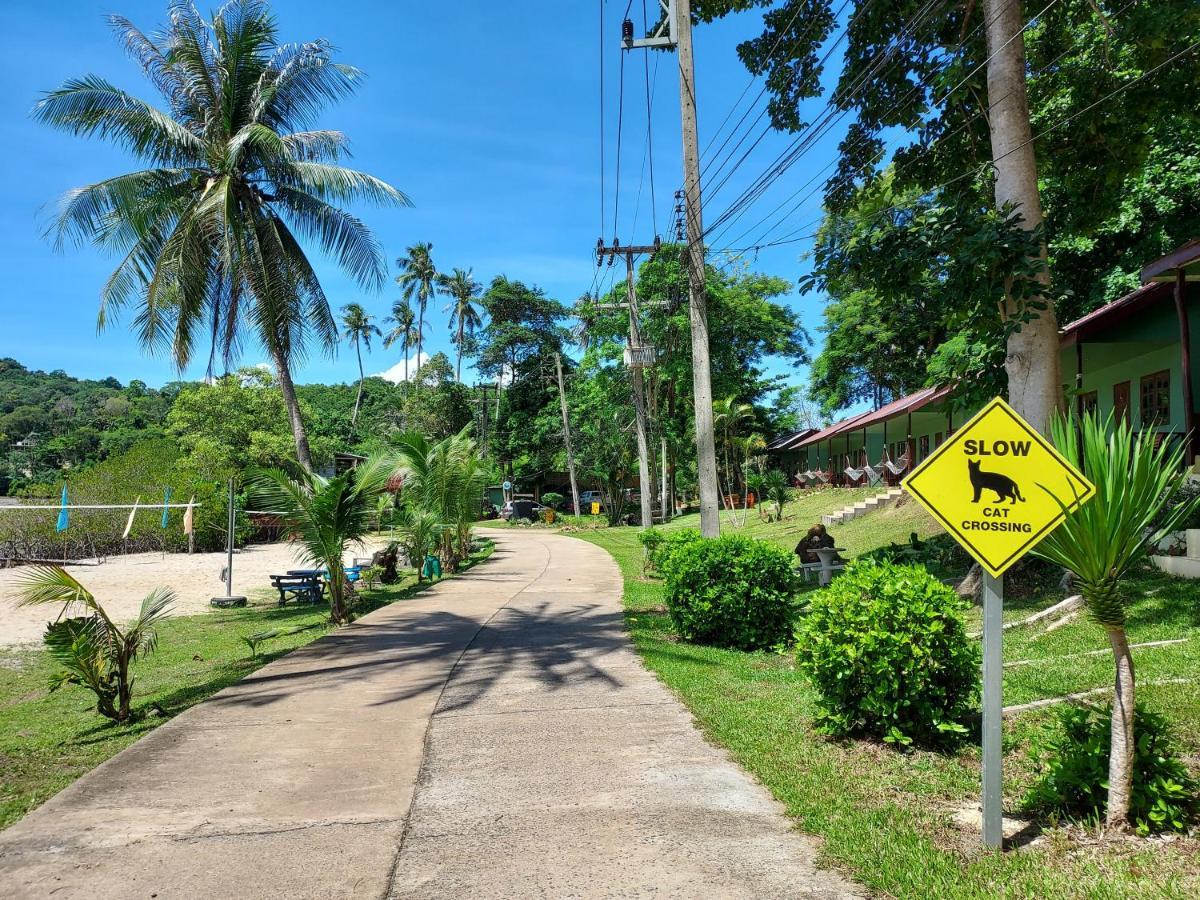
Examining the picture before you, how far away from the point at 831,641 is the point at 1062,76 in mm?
10895

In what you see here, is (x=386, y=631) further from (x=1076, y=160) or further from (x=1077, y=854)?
(x=1076, y=160)

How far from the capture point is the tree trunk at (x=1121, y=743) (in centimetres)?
344

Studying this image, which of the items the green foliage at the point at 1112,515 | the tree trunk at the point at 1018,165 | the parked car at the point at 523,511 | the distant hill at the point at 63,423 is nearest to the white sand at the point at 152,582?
the tree trunk at the point at 1018,165

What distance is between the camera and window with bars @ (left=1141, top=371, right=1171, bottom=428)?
49.3 feet

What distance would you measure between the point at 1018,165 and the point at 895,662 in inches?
251

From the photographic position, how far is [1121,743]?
346 cm

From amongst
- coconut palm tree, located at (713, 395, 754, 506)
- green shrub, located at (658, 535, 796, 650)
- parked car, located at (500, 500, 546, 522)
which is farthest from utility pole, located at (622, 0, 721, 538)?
parked car, located at (500, 500, 546, 522)

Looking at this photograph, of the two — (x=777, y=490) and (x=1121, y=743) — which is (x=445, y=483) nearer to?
(x=777, y=490)

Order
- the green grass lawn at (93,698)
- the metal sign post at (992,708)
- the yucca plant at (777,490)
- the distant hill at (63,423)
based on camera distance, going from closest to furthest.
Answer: the metal sign post at (992,708) → the green grass lawn at (93,698) → the yucca plant at (777,490) → the distant hill at (63,423)

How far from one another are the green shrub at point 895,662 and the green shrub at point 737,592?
356 cm

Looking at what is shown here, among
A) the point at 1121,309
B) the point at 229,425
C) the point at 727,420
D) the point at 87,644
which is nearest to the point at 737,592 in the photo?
the point at 87,644

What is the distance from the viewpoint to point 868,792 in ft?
14.1

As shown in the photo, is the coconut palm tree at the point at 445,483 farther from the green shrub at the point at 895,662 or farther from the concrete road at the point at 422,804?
the green shrub at the point at 895,662

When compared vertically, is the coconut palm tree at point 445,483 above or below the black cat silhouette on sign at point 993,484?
above
